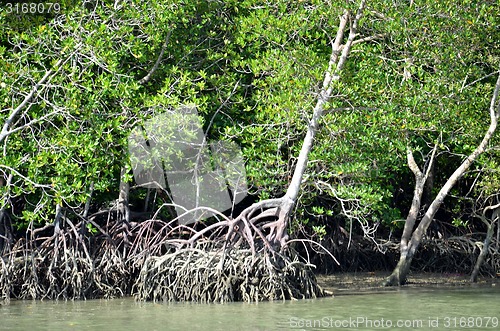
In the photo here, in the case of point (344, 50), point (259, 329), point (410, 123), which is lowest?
point (259, 329)

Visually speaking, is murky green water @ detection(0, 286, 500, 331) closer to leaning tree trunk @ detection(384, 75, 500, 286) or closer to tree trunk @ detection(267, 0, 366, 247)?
leaning tree trunk @ detection(384, 75, 500, 286)

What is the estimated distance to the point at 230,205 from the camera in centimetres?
1280

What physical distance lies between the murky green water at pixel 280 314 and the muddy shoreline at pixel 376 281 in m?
0.64

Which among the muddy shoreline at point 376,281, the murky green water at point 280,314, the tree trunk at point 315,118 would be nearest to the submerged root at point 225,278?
the murky green water at point 280,314

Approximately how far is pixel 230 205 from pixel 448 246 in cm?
306

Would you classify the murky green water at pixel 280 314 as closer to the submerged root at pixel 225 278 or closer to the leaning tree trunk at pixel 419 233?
the submerged root at pixel 225 278

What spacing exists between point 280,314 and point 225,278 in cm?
125

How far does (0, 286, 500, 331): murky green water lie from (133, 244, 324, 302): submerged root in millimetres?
241

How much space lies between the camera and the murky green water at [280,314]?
8.83m

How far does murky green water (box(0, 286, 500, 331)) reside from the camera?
29.0ft

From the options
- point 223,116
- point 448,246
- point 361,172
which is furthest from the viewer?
point 448,246

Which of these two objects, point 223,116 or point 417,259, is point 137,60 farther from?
point 417,259

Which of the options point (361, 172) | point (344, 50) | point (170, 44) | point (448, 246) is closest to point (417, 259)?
point (448, 246)

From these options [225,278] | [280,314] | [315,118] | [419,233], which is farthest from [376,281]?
[280,314]
